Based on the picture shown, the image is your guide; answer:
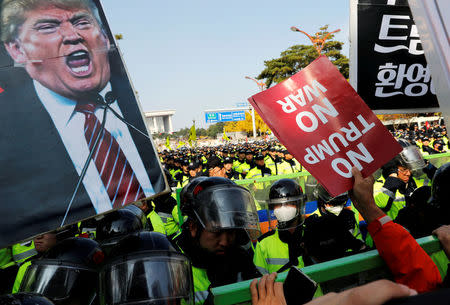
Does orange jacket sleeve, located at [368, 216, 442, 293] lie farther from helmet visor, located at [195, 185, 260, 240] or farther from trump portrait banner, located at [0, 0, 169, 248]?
trump portrait banner, located at [0, 0, 169, 248]

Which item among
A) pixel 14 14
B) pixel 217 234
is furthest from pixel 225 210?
pixel 14 14

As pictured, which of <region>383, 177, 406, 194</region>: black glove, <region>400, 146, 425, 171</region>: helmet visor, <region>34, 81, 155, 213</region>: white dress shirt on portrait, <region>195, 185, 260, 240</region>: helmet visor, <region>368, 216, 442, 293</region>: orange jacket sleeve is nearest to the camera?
<region>34, 81, 155, 213</region>: white dress shirt on portrait

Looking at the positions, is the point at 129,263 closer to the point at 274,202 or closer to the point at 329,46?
the point at 274,202

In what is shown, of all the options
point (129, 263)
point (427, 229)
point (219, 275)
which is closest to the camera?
point (129, 263)

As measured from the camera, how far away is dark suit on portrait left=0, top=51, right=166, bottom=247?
1.25 metres

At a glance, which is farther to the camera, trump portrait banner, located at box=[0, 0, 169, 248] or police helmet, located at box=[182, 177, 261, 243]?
police helmet, located at box=[182, 177, 261, 243]

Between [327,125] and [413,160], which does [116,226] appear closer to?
[327,125]

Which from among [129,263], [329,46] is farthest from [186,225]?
[329,46]

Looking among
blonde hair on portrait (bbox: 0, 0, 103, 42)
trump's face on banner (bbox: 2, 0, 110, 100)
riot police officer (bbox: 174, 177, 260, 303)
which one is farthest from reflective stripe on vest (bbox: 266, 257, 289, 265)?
blonde hair on portrait (bbox: 0, 0, 103, 42)

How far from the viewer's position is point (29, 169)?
4.26 ft

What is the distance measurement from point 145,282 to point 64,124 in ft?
2.71

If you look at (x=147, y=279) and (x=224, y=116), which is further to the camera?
(x=224, y=116)

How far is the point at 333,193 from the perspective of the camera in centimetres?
186

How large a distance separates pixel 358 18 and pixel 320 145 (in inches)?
52.3
